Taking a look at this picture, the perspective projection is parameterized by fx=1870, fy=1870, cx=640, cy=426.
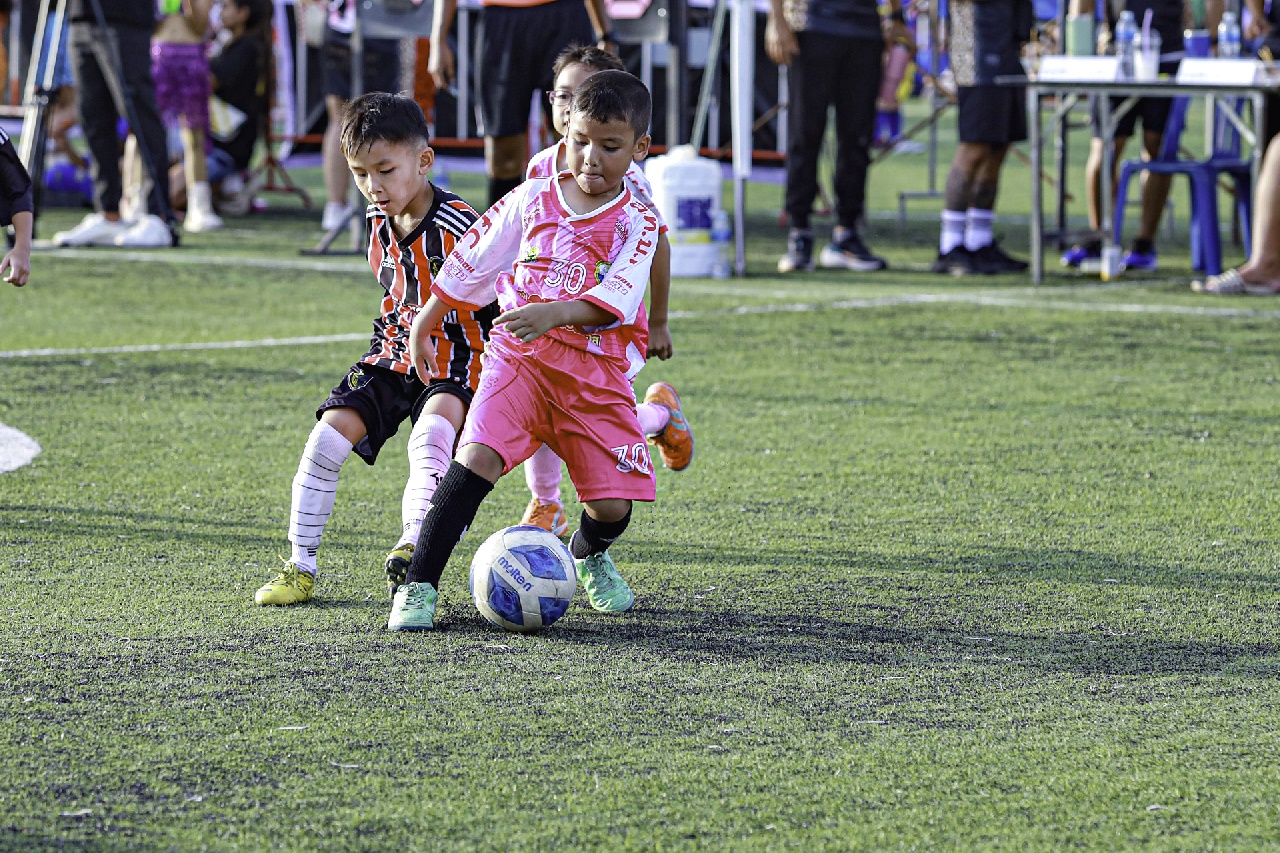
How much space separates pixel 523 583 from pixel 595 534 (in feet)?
1.04

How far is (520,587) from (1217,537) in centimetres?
177

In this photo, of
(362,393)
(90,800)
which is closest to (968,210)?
(362,393)

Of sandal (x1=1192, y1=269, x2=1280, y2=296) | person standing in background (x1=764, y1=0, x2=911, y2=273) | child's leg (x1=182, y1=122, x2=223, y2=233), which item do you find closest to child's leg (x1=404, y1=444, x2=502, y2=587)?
sandal (x1=1192, y1=269, x2=1280, y2=296)

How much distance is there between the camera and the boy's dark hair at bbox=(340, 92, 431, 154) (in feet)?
12.7

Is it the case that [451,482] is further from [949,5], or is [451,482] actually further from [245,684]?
[949,5]

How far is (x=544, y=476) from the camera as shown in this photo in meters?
4.40

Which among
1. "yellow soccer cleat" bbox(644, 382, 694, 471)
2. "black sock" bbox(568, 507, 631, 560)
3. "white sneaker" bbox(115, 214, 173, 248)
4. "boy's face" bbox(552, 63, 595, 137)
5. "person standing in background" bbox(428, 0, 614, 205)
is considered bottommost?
"black sock" bbox(568, 507, 631, 560)

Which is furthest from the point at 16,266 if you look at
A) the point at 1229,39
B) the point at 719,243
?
the point at 1229,39

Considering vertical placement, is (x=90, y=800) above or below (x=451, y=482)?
below

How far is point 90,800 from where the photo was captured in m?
2.59

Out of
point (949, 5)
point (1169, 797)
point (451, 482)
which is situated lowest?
point (1169, 797)

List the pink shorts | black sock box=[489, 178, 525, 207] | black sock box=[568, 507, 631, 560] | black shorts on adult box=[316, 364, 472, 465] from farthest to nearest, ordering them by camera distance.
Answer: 1. black sock box=[489, 178, 525, 207]
2. black shorts on adult box=[316, 364, 472, 465]
3. black sock box=[568, 507, 631, 560]
4. the pink shorts

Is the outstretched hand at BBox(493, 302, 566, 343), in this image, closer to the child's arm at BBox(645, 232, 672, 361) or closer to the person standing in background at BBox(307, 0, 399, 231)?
the child's arm at BBox(645, 232, 672, 361)

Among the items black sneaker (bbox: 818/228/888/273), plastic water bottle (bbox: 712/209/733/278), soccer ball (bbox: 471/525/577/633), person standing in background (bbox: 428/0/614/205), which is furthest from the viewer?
black sneaker (bbox: 818/228/888/273)
